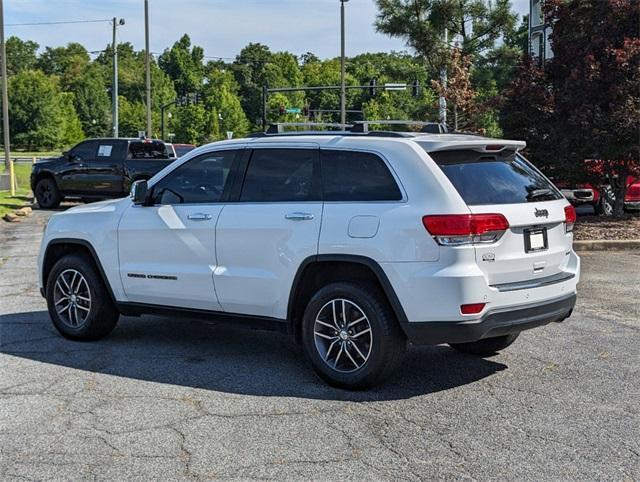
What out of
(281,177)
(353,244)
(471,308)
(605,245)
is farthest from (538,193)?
(605,245)

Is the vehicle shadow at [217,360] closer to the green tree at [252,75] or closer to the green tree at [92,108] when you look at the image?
the green tree at [92,108]

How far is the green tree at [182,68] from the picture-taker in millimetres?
136500

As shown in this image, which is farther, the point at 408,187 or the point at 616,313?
the point at 616,313

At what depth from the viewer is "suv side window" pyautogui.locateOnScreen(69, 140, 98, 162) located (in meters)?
21.3

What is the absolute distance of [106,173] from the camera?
20969mm

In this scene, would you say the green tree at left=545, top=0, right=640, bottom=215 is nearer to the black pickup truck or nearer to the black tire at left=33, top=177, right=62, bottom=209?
the black pickup truck

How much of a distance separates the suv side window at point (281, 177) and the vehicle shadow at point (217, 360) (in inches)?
52.9

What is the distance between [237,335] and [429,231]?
2.85 m

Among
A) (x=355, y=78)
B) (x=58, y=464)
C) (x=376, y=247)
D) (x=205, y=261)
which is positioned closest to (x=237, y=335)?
(x=205, y=261)

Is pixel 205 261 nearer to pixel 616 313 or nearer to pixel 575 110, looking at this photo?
pixel 616 313

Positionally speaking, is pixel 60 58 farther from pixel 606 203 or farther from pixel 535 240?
pixel 535 240

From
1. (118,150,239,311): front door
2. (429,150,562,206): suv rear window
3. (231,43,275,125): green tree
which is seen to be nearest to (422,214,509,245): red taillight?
(429,150,562,206): suv rear window

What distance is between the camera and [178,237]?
6656 mm

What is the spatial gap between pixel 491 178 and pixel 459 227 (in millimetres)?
692
